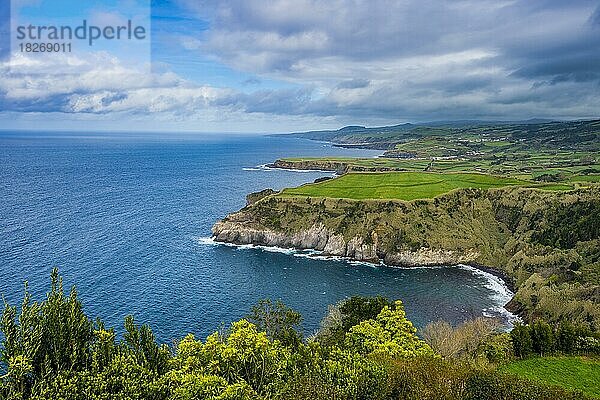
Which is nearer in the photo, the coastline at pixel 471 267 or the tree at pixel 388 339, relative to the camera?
the tree at pixel 388 339

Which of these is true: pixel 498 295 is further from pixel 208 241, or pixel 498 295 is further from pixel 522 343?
pixel 208 241

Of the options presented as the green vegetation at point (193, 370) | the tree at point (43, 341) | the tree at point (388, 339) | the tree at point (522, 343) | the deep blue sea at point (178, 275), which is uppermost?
the tree at point (43, 341)

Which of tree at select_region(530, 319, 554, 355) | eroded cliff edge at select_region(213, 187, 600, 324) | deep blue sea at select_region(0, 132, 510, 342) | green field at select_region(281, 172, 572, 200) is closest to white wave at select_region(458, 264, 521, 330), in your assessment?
deep blue sea at select_region(0, 132, 510, 342)

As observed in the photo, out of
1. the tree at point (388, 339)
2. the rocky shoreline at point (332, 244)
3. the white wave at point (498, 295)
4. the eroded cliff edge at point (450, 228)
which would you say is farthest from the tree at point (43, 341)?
the rocky shoreline at point (332, 244)

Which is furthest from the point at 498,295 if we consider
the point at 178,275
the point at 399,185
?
the point at 178,275

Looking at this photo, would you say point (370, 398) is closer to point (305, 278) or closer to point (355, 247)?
point (305, 278)

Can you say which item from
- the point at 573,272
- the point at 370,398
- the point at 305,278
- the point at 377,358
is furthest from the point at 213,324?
the point at 573,272

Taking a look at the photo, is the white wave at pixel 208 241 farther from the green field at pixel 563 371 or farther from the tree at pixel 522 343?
the green field at pixel 563 371
